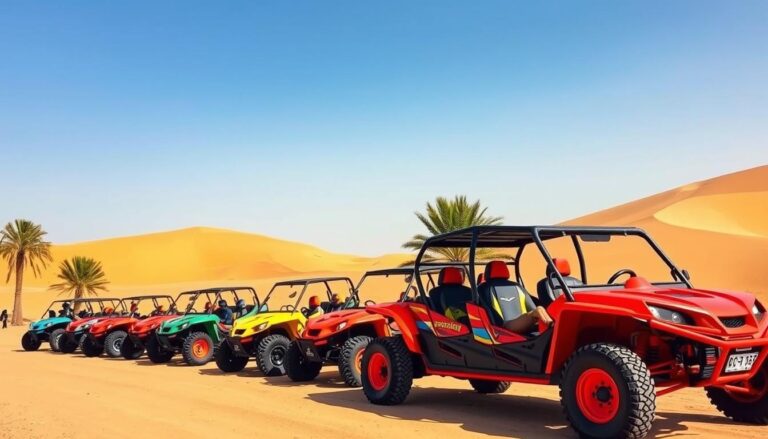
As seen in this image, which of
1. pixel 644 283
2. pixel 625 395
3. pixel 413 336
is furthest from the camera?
pixel 413 336

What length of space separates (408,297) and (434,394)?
5.38ft

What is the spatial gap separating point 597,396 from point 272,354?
26.0 feet

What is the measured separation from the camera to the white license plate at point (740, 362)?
6109 mm

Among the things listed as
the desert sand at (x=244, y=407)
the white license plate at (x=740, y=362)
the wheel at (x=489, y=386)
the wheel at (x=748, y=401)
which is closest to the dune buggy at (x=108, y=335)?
the desert sand at (x=244, y=407)

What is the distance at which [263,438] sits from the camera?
7.05 m

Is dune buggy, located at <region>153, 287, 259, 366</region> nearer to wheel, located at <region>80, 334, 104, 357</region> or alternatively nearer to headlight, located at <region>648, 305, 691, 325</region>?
wheel, located at <region>80, 334, 104, 357</region>

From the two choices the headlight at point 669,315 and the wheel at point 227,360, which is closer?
the headlight at point 669,315

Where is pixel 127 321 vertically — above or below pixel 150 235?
below

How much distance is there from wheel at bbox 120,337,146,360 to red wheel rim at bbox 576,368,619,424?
14001 millimetres

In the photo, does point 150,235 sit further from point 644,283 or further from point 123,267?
point 644,283

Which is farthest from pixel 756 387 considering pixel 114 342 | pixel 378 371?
pixel 114 342

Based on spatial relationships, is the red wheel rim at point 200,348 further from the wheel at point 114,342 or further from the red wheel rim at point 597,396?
the red wheel rim at point 597,396

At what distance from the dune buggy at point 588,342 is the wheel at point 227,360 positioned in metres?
5.53

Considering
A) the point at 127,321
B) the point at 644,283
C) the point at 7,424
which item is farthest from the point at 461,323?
the point at 127,321
